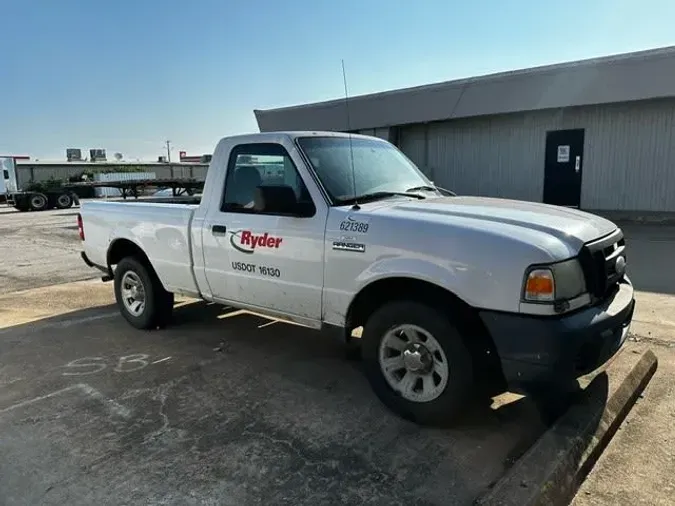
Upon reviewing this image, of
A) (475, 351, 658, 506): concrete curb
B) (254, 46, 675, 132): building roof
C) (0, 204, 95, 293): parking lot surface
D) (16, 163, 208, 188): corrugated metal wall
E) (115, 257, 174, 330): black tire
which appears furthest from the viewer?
(16, 163, 208, 188): corrugated metal wall

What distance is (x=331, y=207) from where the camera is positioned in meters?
3.78

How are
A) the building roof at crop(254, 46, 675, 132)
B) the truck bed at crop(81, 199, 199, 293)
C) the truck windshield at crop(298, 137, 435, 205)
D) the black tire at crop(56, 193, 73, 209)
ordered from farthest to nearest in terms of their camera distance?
the black tire at crop(56, 193, 73, 209) → the building roof at crop(254, 46, 675, 132) → the truck bed at crop(81, 199, 199, 293) → the truck windshield at crop(298, 137, 435, 205)

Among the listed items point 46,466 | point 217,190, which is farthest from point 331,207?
point 46,466

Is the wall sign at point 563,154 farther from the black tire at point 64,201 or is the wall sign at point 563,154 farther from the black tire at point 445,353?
the black tire at point 64,201

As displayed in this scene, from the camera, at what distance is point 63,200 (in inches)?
1245

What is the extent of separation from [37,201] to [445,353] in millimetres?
32580

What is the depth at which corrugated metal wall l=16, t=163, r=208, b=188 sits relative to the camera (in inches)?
1900

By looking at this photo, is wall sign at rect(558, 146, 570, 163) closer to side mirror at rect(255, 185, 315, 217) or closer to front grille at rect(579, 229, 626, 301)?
front grille at rect(579, 229, 626, 301)

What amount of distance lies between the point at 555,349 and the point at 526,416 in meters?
0.99

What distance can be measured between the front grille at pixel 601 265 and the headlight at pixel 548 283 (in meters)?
0.22

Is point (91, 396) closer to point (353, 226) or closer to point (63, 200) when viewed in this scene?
point (353, 226)

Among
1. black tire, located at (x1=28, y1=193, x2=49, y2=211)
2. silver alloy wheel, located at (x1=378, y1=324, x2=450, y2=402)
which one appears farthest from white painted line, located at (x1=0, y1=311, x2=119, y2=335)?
black tire, located at (x1=28, y1=193, x2=49, y2=211)

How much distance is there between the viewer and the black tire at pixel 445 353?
10.5 ft

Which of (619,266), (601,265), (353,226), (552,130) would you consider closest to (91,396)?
(353,226)
